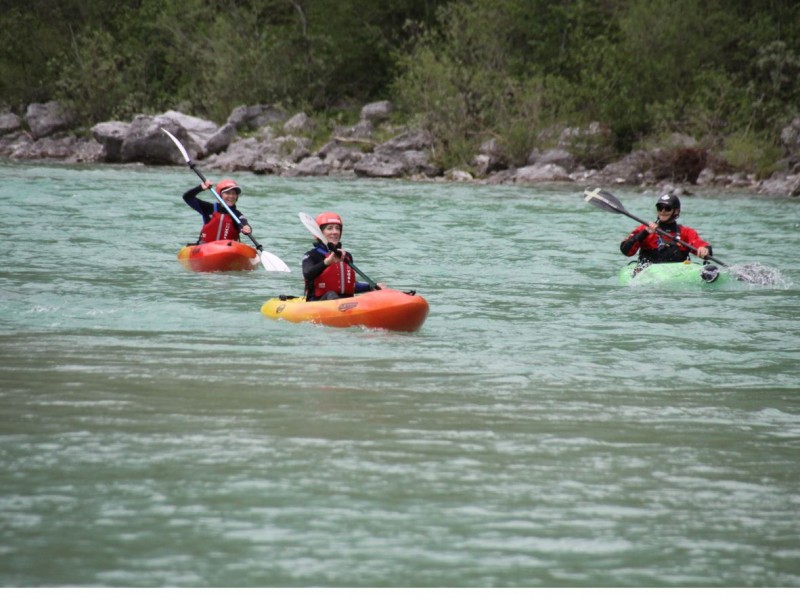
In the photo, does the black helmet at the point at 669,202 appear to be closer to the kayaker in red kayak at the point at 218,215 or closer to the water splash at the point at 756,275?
the water splash at the point at 756,275

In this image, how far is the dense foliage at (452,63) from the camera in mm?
27422

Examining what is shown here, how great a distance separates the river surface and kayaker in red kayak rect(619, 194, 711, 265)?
0.41 meters

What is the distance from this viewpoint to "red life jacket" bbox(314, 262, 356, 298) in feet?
26.7

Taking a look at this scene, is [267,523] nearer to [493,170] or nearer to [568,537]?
[568,537]

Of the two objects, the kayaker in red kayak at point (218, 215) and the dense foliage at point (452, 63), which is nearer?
the kayaker in red kayak at point (218, 215)

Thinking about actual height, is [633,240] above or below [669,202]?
below

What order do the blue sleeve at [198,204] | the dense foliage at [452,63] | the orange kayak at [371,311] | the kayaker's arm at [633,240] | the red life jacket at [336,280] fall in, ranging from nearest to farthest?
1. the orange kayak at [371,311]
2. the red life jacket at [336,280]
3. the kayaker's arm at [633,240]
4. the blue sleeve at [198,204]
5. the dense foliage at [452,63]

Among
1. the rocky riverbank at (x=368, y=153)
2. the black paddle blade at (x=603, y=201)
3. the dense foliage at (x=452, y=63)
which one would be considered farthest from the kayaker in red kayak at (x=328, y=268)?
the dense foliage at (x=452, y=63)

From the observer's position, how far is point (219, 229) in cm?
1173

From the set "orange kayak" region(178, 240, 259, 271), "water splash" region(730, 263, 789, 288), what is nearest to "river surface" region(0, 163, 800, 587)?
A: "water splash" region(730, 263, 789, 288)

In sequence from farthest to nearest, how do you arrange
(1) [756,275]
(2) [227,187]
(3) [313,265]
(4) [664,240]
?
(2) [227,187] → (4) [664,240] → (1) [756,275] → (3) [313,265]

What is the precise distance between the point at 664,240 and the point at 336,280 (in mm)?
3826

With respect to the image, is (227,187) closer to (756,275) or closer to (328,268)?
(328,268)

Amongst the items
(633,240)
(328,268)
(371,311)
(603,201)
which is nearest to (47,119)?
(603,201)
